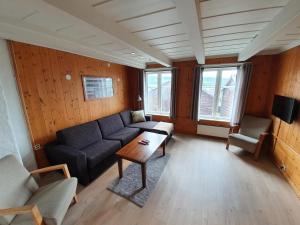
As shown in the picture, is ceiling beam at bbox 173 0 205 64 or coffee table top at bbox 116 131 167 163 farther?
coffee table top at bbox 116 131 167 163

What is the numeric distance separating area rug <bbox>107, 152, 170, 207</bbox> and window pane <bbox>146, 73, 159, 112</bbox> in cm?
221

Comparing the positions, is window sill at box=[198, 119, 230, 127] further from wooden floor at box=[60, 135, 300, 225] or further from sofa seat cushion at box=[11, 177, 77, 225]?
sofa seat cushion at box=[11, 177, 77, 225]

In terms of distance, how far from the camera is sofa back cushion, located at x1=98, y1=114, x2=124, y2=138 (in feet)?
10.3

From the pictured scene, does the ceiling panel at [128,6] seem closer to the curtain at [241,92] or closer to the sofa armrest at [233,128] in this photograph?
the curtain at [241,92]

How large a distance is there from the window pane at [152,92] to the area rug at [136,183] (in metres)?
2.21

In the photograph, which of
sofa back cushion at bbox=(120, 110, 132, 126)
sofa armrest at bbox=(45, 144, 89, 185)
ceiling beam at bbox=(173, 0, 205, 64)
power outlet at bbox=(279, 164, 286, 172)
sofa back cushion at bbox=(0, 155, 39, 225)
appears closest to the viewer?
ceiling beam at bbox=(173, 0, 205, 64)

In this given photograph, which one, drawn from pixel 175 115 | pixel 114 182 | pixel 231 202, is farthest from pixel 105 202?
pixel 175 115

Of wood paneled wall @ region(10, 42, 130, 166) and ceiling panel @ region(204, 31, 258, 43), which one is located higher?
ceiling panel @ region(204, 31, 258, 43)

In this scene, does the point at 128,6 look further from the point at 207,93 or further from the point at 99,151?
the point at 207,93

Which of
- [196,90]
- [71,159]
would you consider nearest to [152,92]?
[196,90]

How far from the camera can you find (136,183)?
216 centimetres

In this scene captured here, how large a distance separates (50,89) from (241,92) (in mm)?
4048

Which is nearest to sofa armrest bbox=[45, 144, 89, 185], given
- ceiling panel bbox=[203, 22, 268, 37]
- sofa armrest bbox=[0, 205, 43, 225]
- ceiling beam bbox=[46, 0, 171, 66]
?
sofa armrest bbox=[0, 205, 43, 225]

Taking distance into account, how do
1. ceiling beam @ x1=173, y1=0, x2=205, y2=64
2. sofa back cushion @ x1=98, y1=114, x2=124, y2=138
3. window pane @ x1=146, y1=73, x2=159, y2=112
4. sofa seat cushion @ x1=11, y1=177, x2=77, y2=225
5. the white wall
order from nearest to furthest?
ceiling beam @ x1=173, y1=0, x2=205, y2=64, sofa seat cushion @ x1=11, y1=177, x2=77, y2=225, the white wall, sofa back cushion @ x1=98, y1=114, x2=124, y2=138, window pane @ x1=146, y1=73, x2=159, y2=112
